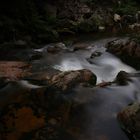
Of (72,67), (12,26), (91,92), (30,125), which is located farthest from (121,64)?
(30,125)

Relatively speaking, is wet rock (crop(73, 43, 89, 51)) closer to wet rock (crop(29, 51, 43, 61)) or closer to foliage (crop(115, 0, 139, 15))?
wet rock (crop(29, 51, 43, 61))

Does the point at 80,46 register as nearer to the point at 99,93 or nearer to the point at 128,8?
the point at 99,93

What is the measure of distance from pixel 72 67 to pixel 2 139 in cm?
464

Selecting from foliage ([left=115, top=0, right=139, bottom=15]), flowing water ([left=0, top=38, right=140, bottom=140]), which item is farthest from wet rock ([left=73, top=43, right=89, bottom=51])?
foliage ([left=115, top=0, right=139, bottom=15])

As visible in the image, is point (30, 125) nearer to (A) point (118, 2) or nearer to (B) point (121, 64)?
(B) point (121, 64)

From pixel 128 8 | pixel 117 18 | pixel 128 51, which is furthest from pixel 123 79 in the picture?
pixel 128 8

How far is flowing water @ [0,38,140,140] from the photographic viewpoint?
5.03 metres

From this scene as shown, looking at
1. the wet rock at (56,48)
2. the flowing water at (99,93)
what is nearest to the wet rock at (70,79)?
the flowing water at (99,93)

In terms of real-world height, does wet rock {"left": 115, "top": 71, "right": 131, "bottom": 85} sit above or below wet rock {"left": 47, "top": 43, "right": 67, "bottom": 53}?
above

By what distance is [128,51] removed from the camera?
9609mm

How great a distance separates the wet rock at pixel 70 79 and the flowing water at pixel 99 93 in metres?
0.26

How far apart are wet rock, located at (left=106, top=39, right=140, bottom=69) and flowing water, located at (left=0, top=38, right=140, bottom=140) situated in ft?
0.63

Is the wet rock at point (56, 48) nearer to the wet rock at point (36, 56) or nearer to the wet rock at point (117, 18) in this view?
the wet rock at point (36, 56)

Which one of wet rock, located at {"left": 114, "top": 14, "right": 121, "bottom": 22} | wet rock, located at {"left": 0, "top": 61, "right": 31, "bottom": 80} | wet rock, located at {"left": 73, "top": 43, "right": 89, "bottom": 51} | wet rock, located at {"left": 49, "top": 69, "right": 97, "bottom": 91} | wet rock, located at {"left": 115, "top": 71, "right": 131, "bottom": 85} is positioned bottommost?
wet rock, located at {"left": 114, "top": 14, "right": 121, "bottom": 22}
